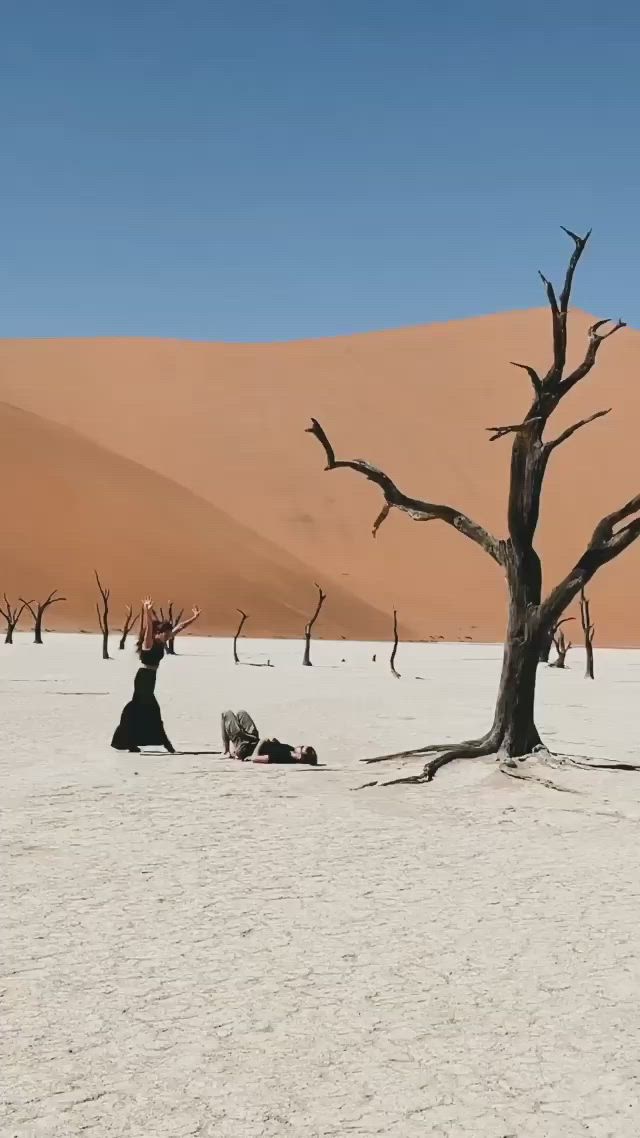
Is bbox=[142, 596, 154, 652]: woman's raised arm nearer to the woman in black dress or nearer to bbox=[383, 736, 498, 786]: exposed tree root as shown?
the woman in black dress

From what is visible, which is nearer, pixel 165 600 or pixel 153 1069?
pixel 153 1069

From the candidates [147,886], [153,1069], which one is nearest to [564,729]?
[147,886]

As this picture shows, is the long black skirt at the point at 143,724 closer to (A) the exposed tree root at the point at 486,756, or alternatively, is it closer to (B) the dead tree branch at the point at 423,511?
(A) the exposed tree root at the point at 486,756

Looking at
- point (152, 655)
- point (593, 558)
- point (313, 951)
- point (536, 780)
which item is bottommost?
point (313, 951)

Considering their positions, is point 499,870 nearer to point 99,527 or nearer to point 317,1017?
point 317,1017

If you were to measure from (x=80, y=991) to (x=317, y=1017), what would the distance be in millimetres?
1016

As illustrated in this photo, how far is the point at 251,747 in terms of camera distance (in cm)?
1345

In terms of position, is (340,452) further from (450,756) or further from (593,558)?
(450,756)

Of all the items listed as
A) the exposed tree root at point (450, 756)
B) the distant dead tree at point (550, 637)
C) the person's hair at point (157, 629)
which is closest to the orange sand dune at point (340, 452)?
the distant dead tree at point (550, 637)

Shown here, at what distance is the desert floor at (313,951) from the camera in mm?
4238

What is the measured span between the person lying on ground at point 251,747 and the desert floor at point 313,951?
1.26 ft

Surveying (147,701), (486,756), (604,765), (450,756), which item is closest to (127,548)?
(147,701)

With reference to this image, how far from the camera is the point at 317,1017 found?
505 cm

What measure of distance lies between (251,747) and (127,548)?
61.5 meters
